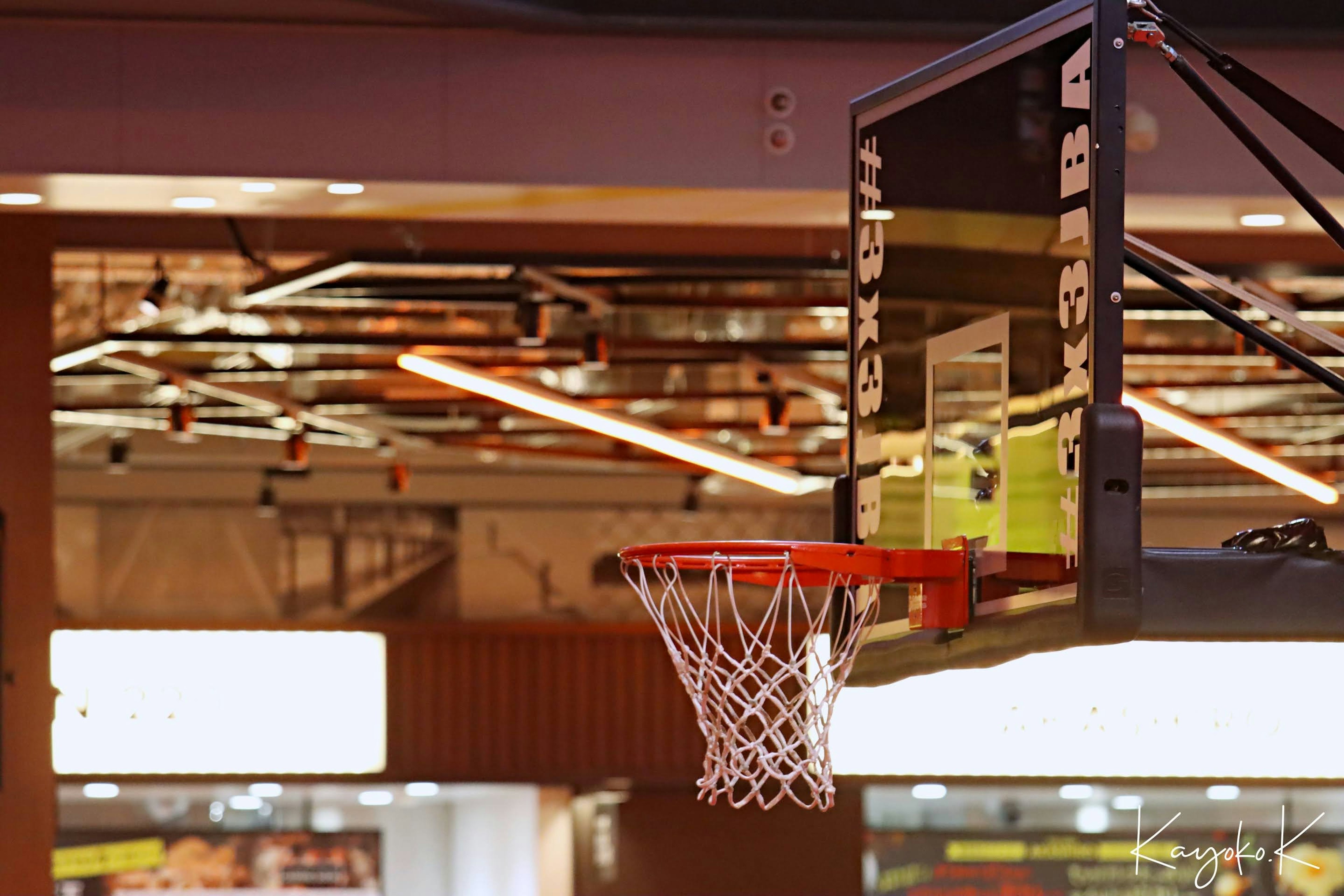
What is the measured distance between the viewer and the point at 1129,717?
11719mm

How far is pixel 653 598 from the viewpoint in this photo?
13.8 metres

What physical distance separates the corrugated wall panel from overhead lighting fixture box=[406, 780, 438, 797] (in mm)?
58

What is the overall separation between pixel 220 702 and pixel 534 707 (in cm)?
228

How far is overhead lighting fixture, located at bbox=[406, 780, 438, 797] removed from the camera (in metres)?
12.4

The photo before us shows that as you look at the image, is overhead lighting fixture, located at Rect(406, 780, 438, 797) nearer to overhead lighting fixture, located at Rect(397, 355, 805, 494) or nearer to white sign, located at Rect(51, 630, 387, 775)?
white sign, located at Rect(51, 630, 387, 775)

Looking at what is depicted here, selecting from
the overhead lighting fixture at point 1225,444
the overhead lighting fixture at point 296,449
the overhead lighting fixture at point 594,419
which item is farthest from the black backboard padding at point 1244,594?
the overhead lighting fixture at point 296,449

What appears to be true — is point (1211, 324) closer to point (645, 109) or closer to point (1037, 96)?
point (645, 109)

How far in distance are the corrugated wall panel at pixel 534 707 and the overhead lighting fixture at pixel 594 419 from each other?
11.6 ft

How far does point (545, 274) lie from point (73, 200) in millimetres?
2102

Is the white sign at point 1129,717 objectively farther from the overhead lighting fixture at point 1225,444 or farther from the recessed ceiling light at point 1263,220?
the recessed ceiling light at point 1263,220

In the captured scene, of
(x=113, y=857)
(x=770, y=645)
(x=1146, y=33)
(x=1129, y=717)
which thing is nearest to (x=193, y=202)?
(x=770, y=645)

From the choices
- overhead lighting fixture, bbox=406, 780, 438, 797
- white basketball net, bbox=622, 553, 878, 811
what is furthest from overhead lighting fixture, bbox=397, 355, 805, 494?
overhead lighting fixture, bbox=406, 780, 438, 797

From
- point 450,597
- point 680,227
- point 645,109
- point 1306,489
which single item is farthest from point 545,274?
point 450,597

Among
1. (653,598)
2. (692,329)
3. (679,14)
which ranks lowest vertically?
(653,598)
